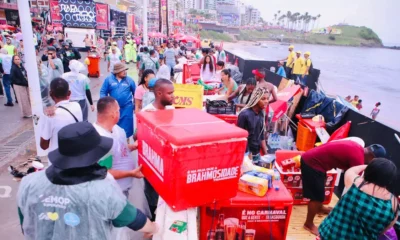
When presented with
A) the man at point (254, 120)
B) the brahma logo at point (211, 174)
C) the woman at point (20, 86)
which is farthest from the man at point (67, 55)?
the brahma logo at point (211, 174)

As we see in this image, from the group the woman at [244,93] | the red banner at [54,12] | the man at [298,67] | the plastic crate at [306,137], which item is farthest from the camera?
the red banner at [54,12]

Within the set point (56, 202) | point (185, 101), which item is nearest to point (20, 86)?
point (185, 101)

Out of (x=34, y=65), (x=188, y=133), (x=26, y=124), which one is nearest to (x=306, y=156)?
(x=188, y=133)

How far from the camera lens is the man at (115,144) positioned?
2.85 meters

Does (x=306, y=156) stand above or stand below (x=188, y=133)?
below

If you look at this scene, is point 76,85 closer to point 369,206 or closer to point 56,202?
point 56,202

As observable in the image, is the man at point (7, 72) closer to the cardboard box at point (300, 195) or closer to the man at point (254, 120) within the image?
the man at point (254, 120)

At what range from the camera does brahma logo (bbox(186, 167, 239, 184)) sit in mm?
2277

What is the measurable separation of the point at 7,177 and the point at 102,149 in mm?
4453

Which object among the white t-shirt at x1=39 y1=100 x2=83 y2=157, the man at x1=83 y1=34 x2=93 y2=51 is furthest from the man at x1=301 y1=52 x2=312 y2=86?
the man at x1=83 y1=34 x2=93 y2=51

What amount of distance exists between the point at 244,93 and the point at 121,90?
2853 mm

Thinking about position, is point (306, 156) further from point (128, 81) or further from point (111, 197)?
point (128, 81)

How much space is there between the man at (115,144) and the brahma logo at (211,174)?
788 millimetres

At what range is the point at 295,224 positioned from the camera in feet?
13.4
